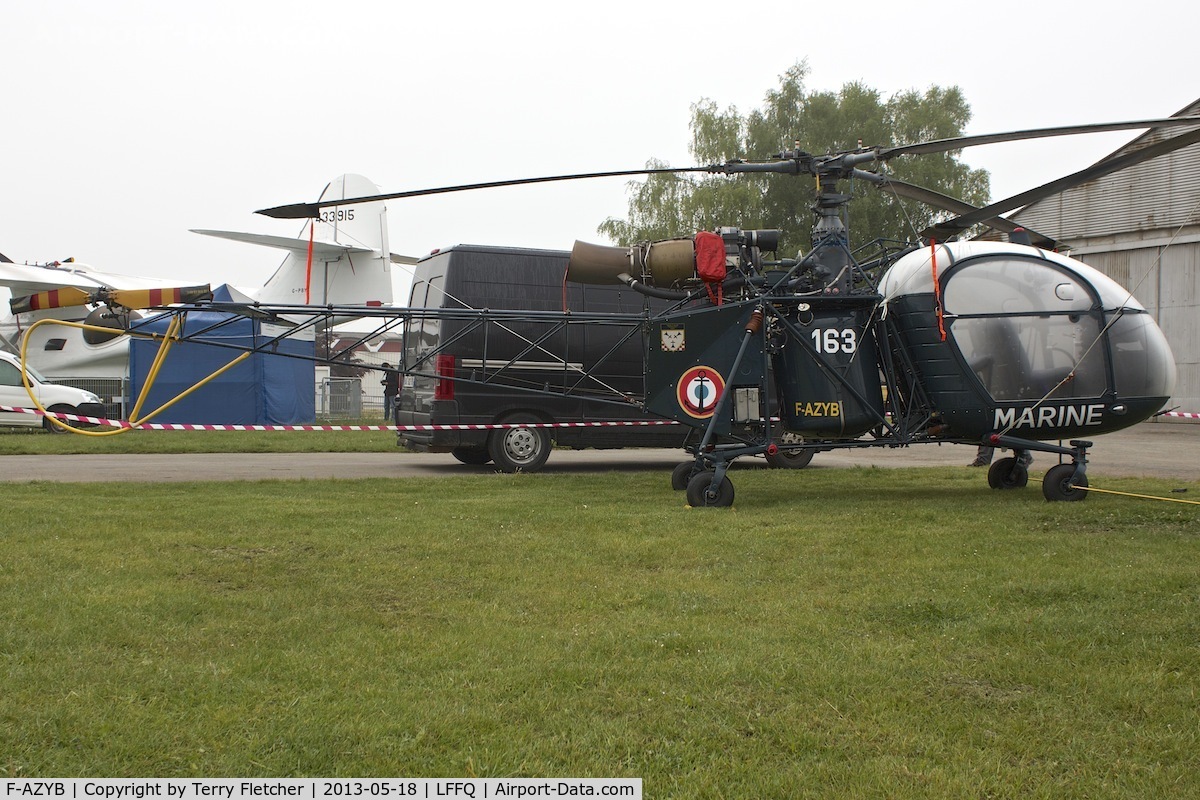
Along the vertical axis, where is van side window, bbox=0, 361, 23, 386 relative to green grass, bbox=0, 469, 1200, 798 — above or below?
above

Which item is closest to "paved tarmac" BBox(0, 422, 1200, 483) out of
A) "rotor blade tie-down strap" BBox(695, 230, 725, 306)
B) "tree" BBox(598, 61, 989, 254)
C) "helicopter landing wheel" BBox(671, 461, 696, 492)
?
"helicopter landing wheel" BBox(671, 461, 696, 492)

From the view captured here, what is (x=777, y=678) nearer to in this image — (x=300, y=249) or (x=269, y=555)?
(x=269, y=555)

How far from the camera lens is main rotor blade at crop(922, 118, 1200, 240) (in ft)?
22.5

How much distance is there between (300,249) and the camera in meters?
27.7

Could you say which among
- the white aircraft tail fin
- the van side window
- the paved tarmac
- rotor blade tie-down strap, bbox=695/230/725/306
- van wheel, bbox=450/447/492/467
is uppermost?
the white aircraft tail fin

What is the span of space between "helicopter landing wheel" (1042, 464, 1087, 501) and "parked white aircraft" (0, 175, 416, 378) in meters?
17.6

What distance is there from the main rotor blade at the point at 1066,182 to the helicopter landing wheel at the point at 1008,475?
2787mm

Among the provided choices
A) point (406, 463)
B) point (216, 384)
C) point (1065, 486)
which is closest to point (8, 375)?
point (216, 384)

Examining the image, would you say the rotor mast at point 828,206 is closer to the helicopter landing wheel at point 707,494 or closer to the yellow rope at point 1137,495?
A: the helicopter landing wheel at point 707,494

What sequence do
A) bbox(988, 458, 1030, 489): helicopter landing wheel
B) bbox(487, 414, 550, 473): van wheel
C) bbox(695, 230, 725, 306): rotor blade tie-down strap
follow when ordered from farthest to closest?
bbox(487, 414, 550, 473): van wheel, bbox(988, 458, 1030, 489): helicopter landing wheel, bbox(695, 230, 725, 306): rotor blade tie-down strap

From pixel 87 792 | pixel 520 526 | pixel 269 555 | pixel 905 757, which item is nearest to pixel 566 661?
pixel 905 757

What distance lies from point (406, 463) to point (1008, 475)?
8.51 m

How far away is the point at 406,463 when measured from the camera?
1555cm

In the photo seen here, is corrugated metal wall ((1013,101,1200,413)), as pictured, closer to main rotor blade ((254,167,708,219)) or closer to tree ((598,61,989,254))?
tree ((598,61,989,254))
